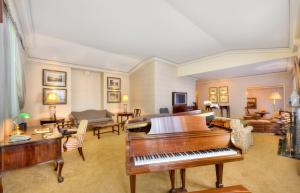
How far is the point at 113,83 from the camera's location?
7.64 metres

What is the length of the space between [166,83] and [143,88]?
1.15 m

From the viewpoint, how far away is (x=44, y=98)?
5.50 m

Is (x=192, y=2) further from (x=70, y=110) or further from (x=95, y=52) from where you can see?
(x=70, y=110)

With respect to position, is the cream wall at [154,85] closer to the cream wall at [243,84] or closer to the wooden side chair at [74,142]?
the cream wall at [243,84]

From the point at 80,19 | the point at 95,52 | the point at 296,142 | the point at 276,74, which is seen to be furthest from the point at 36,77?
the point at 276,74

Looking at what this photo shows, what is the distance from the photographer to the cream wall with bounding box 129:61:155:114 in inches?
267

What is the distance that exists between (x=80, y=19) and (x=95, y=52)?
2.33 meters

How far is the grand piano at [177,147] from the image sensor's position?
1.55 metres

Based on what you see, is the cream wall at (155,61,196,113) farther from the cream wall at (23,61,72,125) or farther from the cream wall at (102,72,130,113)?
the cream wall at (23,61,72,125)

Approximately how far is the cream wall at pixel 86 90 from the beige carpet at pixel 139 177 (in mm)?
3878

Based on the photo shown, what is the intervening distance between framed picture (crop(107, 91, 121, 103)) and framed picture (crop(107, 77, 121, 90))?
10.1 inches

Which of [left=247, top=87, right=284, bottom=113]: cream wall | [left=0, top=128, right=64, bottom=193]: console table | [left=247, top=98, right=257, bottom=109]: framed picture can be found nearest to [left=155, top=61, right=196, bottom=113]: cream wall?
[left=247, top=98, right=257, bottom=109]: framed picture

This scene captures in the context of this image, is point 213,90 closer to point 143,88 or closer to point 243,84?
point 243,84

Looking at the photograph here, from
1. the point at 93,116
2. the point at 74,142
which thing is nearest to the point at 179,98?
the point at 93,116
